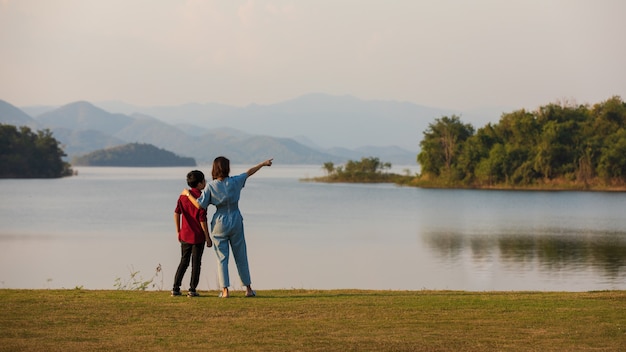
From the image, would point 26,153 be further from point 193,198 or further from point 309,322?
point 309,322

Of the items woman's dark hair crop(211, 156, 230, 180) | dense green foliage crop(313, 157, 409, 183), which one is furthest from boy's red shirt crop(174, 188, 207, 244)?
dense green foliage crop(313, 157, 409, 183)

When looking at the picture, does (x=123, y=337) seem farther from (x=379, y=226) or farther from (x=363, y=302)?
(x=379, y=226)

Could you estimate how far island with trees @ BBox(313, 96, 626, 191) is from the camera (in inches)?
3467

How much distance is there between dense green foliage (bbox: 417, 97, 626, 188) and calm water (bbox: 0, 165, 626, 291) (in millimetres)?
20470

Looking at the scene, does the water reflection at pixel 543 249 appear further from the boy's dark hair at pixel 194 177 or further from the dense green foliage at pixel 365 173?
the dense green foliage at pixel 365 173

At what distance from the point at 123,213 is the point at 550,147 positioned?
48285 mm

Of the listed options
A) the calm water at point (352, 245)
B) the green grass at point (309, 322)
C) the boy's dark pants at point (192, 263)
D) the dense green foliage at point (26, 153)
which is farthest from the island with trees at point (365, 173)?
the green grass at point (309, 322)

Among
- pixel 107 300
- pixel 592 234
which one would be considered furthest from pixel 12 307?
pixel 592 234

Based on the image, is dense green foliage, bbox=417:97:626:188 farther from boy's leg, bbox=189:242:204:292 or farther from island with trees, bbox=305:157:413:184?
boy's leg, bbox=189:242:204:292

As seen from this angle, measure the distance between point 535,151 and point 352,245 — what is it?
58.8 m

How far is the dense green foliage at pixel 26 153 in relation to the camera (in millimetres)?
124938

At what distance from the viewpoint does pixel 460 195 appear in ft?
270

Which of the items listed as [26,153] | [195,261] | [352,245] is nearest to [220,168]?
[195,261]

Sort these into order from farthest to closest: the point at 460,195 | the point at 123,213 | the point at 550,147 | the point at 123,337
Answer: the point at 550,147 → the point at 460,195 → the point at 123,213 → the point at 123,337
